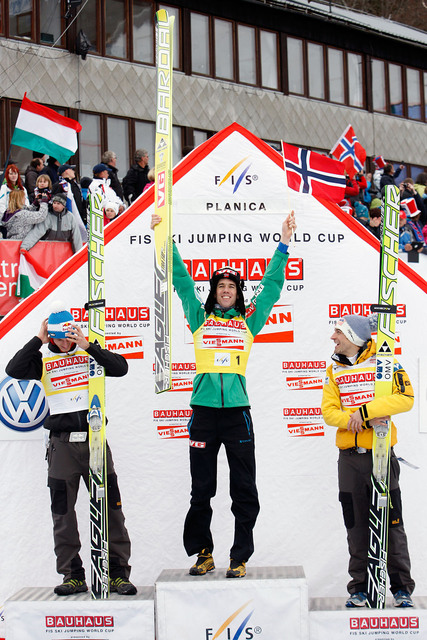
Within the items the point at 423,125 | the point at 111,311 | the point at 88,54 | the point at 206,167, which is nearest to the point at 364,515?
the point at 111,311

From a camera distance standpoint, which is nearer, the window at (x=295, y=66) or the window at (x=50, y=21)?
the window at (x=50, y=21)

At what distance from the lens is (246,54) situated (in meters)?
16.8

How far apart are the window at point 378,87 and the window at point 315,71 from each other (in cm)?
162

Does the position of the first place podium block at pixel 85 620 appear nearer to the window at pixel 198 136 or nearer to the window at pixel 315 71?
the window at pixel 198 136

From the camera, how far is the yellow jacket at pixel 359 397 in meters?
4.50

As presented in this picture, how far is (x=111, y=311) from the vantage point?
18.5 ft

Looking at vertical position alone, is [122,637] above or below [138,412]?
below

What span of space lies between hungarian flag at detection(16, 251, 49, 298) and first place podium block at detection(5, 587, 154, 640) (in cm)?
269

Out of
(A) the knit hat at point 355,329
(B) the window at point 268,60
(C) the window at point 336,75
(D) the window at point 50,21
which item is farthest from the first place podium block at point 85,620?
(C) the window at point 336,75

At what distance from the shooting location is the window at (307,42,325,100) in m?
17.9

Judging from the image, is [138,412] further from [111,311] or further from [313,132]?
[313,132]

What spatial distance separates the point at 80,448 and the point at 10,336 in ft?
3.64

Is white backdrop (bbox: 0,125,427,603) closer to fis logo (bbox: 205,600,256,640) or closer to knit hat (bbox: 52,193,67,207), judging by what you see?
fis logo (bbox: 205,600,256,640)

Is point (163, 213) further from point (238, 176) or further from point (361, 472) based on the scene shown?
point (361, 472)
